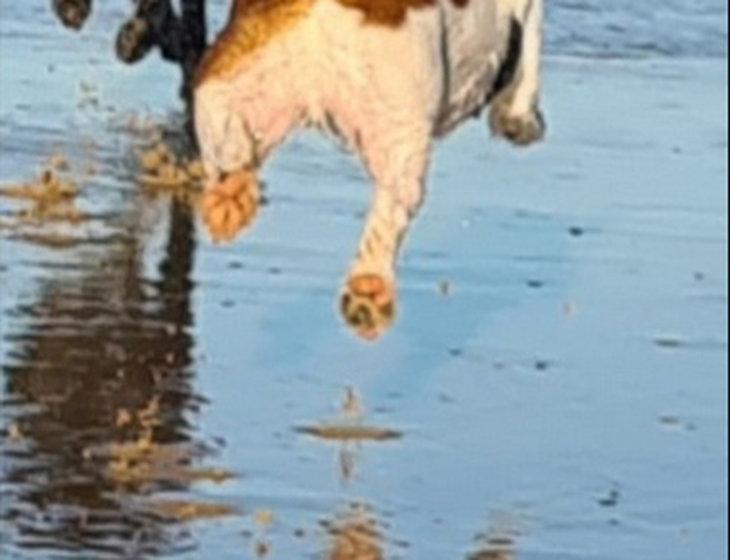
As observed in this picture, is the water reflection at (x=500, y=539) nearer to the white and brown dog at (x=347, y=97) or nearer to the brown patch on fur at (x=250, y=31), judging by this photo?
the white and brown dog at (x=347, y=97)

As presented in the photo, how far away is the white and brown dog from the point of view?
6.00m

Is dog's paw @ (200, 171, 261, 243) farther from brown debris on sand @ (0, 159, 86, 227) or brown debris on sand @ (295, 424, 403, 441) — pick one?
brown debris on sand @ (0, 159, 86, 227)

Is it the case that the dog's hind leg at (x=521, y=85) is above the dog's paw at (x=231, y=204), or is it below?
above

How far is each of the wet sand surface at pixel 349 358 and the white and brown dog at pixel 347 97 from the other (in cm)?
166

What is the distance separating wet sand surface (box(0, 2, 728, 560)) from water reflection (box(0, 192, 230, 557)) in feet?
0.04

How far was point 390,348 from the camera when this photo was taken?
1008 cm

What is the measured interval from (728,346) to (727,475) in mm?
1984

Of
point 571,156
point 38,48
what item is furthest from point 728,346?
point 38,48

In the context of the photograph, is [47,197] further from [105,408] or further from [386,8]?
[386,8]

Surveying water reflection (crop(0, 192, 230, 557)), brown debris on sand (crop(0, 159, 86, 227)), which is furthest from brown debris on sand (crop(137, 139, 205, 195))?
water reflection (crop(0, 192, 230, 557))

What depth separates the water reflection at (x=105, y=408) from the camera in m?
7.84

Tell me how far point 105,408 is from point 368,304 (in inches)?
127

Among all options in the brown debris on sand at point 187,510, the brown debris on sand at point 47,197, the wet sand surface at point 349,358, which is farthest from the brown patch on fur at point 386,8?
the brown debris on sand at point 47,197

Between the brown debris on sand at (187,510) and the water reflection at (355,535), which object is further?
the brown debris on sand at (187,510)
